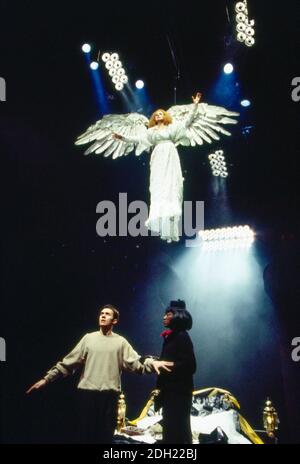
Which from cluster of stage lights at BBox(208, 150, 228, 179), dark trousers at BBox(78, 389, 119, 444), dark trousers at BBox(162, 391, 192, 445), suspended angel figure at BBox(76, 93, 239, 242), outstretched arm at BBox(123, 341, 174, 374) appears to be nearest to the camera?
dark trousers at BBox(162, 391, 192, 445)

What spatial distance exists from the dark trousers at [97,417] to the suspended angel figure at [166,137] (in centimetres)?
175

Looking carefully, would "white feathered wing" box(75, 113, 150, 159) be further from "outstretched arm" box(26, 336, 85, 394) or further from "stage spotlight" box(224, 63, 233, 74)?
"outstretched arm" box(26, 336, 85, 394)

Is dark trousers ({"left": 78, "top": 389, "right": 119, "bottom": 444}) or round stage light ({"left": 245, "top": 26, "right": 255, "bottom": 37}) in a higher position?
round stage light ({"left": 245, "top": 26, "right": 255, "bottom": 37})

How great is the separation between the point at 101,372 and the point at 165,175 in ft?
6.94

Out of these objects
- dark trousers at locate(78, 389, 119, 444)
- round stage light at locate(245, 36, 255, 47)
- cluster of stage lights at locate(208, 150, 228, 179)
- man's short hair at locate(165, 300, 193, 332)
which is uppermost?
round stage light at locate(245, 36, 255, 47)

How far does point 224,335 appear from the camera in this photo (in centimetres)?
714

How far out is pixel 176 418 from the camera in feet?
10.3

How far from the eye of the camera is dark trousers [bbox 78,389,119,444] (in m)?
3.35

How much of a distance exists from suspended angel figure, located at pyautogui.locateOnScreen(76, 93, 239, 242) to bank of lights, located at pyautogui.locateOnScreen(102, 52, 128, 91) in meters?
1.53

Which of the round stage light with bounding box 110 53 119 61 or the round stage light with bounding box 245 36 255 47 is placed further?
the round stage light with bounding box 110 53 119 61

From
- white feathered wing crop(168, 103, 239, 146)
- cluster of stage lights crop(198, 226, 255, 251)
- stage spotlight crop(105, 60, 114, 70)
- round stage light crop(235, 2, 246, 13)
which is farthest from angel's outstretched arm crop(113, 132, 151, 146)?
cluster of stage lights crop(198, 226, 255, 251)

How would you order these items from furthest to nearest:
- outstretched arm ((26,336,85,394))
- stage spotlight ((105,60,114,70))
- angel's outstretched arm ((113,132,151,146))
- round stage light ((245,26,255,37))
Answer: stage spotlight ((105,60,114,70)), round stage light ((245,26,255,37)), angel's outstretched arm ((113,132,151,146)), outstretched arm ((26,336,85,394))

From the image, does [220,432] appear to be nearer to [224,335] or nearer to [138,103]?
[224,335]

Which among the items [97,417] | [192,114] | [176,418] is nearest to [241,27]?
[192,114]
